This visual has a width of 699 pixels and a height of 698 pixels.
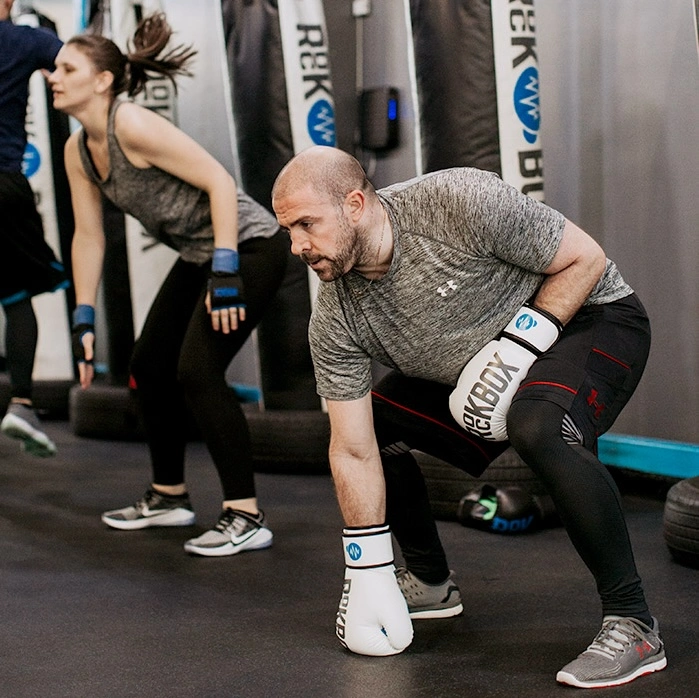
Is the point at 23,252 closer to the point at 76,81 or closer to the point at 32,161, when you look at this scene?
the point at 76,81

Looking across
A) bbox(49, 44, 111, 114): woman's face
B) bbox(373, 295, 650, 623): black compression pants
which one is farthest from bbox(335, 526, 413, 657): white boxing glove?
bbox(49, 44, 111, 114): woman's face

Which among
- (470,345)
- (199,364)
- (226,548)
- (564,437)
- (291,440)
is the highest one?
(470,345)

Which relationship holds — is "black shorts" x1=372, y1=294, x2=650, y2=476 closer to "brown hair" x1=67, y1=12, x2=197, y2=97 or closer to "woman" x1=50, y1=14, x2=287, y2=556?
"woman" x1=50, y1=14, x2=287, y2=556

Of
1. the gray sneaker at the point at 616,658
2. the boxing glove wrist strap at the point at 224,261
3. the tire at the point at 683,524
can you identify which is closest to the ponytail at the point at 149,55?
the boxing glove wrist strap at the point at 224,261

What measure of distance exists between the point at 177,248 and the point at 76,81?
0.50m

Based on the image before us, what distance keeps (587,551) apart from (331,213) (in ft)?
2.36

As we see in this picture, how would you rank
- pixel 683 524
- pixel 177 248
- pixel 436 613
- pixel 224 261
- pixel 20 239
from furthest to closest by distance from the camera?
pixel 20 239 → pixel 177 248 → pixel 224 261 → pixel 683 524 → pixel 436 613

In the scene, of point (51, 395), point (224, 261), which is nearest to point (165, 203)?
point (224, 261)

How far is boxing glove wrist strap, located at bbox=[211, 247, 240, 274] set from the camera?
285 centimetres

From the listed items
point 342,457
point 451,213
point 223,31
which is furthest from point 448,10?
point 342,457

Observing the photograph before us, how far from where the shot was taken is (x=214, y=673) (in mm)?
2066

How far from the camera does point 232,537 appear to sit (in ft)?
9.82

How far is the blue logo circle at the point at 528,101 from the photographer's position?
10.9 feet

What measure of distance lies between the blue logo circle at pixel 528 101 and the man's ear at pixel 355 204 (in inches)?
56.9
